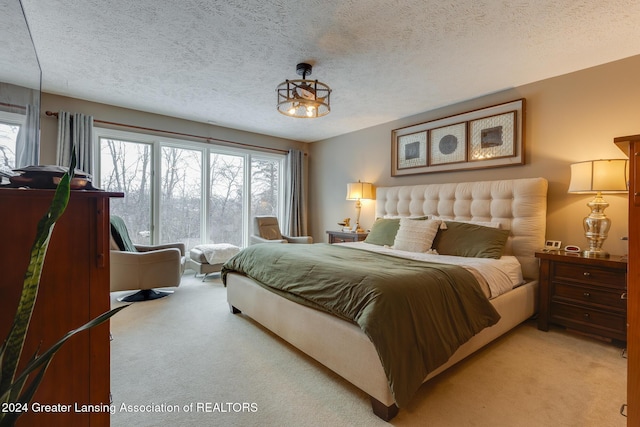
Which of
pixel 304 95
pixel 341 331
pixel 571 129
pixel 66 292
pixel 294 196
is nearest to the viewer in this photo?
pixel 66 292

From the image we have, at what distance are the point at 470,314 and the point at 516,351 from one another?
0.78m

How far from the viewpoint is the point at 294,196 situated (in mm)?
5609

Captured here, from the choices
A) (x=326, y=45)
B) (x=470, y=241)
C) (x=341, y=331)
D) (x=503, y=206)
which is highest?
(x=326, y=45)

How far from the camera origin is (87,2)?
1.91 m

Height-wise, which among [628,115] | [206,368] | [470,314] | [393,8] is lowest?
[206,368]

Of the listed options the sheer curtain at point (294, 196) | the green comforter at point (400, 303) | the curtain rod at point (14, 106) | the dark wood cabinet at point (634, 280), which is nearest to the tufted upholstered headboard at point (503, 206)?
the green comforter at point (400, 303)

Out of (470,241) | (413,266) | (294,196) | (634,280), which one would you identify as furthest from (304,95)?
(294,196)

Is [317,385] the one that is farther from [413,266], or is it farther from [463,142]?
[463,142]

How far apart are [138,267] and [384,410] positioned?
9.55 ft

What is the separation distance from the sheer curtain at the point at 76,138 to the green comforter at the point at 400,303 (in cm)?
306

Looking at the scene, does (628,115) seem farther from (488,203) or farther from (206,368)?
(206,368)

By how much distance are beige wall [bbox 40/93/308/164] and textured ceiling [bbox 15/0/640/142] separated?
7.7 inches

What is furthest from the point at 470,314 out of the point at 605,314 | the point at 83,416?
the point at 83,416

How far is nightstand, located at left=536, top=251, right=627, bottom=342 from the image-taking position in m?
2.25
